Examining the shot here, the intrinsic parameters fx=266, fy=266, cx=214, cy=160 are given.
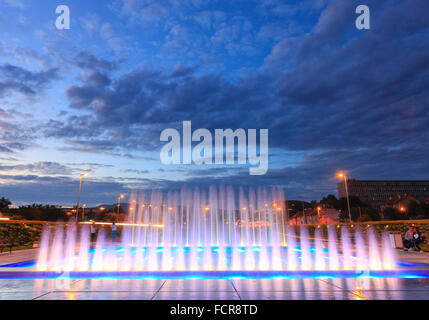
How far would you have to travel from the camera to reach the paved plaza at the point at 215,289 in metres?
5.59

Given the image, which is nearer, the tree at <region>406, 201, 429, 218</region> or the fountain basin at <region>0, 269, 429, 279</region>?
the fountain basin at <region>0, 269, 429, 279</region>

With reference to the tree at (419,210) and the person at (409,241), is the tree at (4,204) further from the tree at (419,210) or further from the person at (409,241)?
the tree at (419,210)

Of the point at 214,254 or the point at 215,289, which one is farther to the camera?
the point at 214,254

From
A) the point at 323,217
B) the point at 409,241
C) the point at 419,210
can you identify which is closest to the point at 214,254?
the point at 409,241

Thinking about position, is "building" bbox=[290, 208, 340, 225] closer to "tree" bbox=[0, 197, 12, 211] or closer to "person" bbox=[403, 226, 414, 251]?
"person" bbox=[403, 226, 414, 251]

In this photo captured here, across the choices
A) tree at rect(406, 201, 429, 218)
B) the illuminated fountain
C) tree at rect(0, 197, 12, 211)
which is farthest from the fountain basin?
tree at rect(0, 197, 12, 211)

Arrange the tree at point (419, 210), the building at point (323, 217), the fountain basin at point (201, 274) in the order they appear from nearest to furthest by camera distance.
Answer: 1. the fountain basin at point (201, 274)
2. the tree at point (419, 210)
3. the building at point (323, 217)

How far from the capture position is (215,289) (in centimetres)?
621

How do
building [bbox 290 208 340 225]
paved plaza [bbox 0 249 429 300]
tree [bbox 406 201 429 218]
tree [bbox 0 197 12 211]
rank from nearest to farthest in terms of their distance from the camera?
paved plaza [bbox 0 249 429 300], tree [bbox 406 201 429 218], tree [bbox 0 197 12 211], building [bbox 290 208 340 225]

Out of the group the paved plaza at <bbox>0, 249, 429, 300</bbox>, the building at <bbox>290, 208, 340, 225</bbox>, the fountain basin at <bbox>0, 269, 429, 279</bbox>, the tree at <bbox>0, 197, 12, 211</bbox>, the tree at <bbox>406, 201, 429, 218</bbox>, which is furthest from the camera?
the building at <bbox>290, 208, 340, 225</bbox>

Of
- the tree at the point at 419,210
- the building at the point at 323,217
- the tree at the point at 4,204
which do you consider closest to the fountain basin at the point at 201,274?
the building at the point at 323,217

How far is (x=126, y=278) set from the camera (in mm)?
7508

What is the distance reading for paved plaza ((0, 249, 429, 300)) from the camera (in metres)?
5.59

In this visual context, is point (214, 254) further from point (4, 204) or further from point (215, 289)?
point (4, 204)
